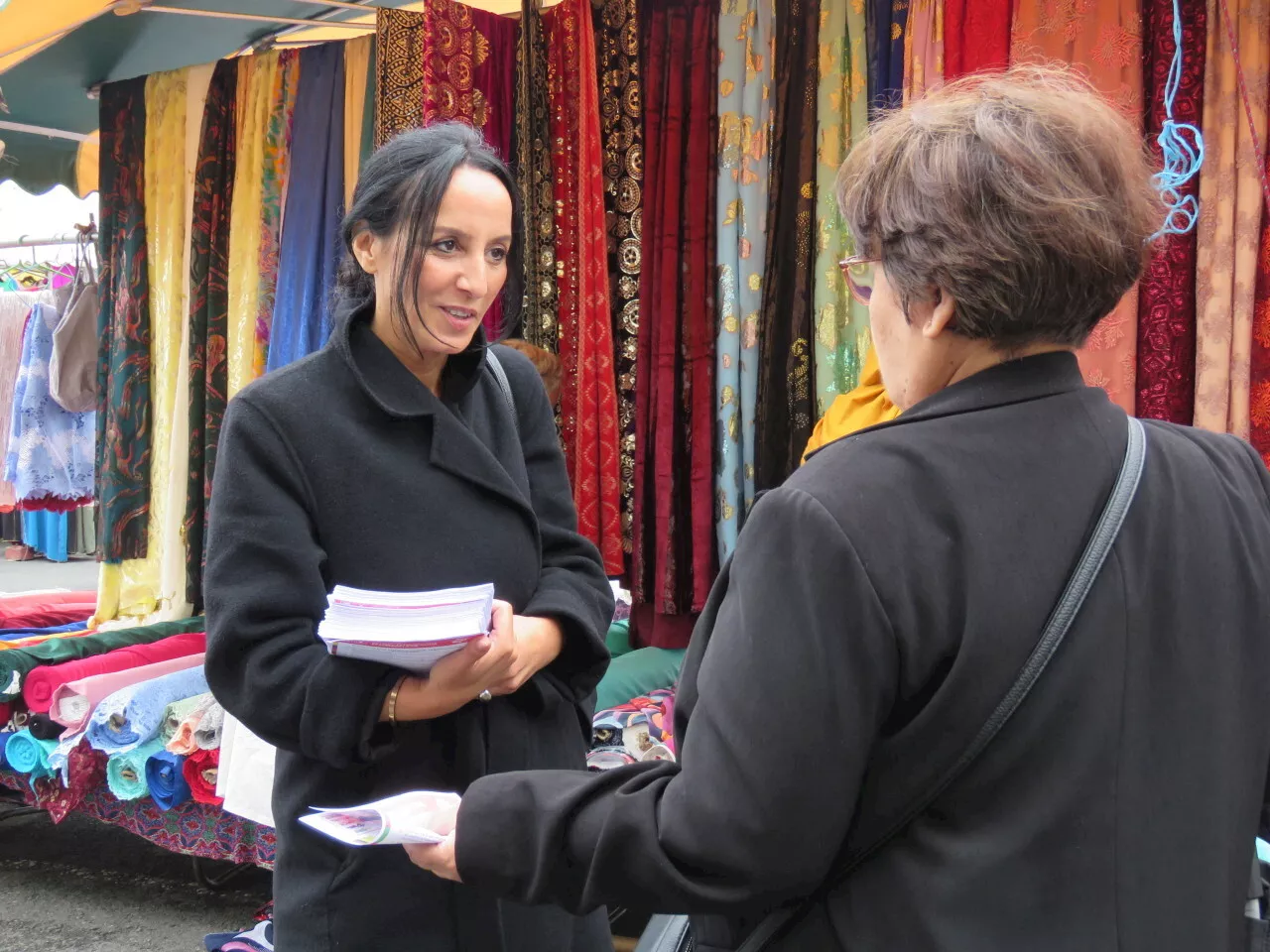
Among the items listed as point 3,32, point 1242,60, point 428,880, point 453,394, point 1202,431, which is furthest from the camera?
point 3,32

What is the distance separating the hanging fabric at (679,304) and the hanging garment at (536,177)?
24 centimetres

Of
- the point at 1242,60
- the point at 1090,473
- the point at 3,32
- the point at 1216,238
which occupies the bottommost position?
the point at 1090,473

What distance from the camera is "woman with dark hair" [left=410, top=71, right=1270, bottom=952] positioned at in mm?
790

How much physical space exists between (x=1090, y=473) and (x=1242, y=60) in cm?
218

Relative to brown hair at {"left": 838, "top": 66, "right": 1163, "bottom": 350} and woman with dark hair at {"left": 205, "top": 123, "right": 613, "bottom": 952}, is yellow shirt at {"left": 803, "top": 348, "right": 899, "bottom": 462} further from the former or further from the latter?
brown hair at {"left": 838, "top": 66, "right": 1163, "bottom": 350}

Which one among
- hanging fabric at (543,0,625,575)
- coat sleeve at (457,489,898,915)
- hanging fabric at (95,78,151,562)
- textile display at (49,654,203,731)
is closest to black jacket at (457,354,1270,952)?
coat sleeve at (457,489,898,915)

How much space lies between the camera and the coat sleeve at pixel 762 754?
782mm

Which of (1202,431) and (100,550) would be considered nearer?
(1202,431)

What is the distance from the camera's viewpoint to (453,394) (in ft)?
5.06

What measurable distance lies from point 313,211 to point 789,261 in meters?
1.64

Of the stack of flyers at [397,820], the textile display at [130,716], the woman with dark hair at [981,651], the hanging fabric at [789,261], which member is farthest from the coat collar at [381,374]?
the textile display at [130,716]

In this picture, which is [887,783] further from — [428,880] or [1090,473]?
[428,880]

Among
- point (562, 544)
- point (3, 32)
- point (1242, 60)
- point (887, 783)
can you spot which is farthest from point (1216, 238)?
point (3, 32)

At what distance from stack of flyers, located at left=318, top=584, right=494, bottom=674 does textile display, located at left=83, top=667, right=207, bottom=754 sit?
2.28 meters
